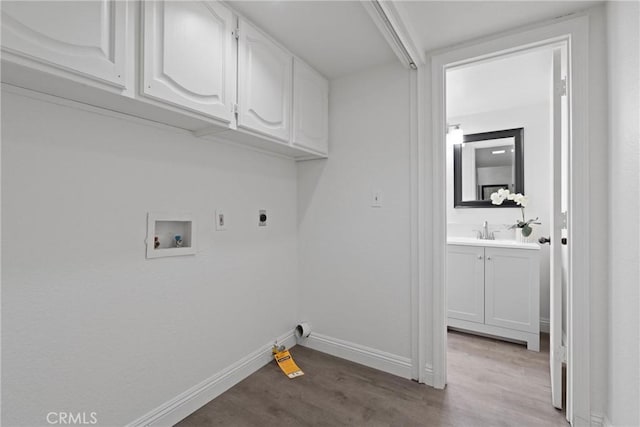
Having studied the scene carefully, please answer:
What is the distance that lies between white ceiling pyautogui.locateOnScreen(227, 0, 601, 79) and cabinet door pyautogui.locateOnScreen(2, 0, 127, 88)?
0.70 meters

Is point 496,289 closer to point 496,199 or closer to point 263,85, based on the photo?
point 496,199

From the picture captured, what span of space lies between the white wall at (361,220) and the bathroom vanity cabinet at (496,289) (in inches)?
40.2

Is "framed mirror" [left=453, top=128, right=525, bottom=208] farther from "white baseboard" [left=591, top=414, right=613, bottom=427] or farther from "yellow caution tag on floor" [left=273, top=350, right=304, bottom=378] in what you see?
"yellow caution tag on floor" [left=273, top=350, right=304, bottom=378]

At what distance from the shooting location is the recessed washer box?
1504 mm

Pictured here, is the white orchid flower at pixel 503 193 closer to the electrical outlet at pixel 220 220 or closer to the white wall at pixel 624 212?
the white wall at pixel 624 212

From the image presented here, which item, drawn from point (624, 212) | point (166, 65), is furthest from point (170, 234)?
point (624, 212)

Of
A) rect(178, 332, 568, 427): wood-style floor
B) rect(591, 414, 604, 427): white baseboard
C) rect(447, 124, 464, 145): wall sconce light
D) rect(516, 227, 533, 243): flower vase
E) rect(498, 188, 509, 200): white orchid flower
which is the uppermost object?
rect(447, 124, 464, 145): wall sconce light

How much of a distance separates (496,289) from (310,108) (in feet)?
7.50

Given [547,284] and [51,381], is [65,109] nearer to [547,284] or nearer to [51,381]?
[51,381]

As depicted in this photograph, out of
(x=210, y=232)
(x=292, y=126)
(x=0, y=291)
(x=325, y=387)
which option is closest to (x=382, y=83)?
(x=292, y=126)

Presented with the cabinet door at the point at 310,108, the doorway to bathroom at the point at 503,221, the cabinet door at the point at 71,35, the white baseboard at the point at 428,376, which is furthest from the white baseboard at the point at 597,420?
the cabinet door at the point at 71,35

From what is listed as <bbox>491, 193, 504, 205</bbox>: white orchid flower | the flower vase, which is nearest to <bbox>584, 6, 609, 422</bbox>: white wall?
the flower vase

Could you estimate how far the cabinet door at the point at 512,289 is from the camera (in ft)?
8.22

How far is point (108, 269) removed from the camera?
134cm
